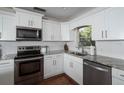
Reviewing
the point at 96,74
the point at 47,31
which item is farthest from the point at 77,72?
the point at 47,31

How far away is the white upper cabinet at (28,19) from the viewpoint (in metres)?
2.37

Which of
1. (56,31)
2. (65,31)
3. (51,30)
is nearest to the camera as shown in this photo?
(51,30)

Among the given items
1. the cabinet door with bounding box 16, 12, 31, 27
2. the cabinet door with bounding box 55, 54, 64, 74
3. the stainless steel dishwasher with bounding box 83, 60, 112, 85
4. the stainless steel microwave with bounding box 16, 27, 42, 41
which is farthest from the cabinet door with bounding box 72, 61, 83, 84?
the cabinet door with bounding box 16, 12, 31, 27

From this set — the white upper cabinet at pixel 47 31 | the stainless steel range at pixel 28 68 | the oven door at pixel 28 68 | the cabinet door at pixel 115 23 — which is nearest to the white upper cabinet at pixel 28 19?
the white upper cabinet at pixel 47 31

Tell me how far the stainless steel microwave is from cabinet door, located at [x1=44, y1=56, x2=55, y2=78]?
2.59ft

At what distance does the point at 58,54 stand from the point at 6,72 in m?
1.70

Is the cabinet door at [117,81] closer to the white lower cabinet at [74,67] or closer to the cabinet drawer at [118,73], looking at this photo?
the cabinet drawer at [118,73]

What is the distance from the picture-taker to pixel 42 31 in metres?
2.97

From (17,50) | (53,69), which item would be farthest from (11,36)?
(53,69)

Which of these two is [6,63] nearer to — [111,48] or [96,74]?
[96,74]

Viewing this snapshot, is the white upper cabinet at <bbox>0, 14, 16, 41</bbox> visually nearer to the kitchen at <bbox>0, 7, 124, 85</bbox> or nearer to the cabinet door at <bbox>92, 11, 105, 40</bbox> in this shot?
the kitchen at <bbox>0, 7, 124, 85</bbox>

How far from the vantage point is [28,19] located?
2.53 metres
